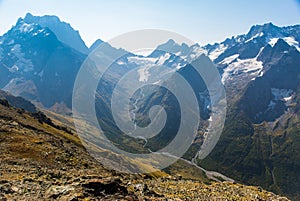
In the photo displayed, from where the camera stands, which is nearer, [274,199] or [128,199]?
[128,199]

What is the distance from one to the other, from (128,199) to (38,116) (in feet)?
429

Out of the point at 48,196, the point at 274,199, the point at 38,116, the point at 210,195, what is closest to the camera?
the point at 48,196

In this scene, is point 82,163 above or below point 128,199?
below

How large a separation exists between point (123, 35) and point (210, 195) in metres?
37.7

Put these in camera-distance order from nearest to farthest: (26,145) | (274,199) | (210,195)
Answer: (210,195) → (274,199) → (26,145)

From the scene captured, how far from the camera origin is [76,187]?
2533 cm

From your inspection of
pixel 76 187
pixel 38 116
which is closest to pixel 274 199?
pixel 76 187

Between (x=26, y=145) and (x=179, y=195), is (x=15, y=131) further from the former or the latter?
(x=179, y=195)

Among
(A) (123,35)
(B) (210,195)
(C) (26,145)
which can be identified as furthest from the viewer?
(A) (123,35)

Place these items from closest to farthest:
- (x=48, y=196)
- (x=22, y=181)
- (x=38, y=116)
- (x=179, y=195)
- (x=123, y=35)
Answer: (x=48, y=196) < (x=22, y=181) < (x=179, y=195) < (x=123, y=35) < (x=38, y=116)

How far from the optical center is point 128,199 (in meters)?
25.0

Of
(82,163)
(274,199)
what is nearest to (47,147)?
(82,163)

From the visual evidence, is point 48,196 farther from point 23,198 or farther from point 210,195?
point 210,195

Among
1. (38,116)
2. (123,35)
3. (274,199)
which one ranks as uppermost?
(123,35)
